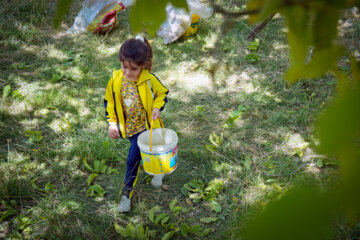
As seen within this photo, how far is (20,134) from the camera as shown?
8.41 feet

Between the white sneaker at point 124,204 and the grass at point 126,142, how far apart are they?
0.17 ft

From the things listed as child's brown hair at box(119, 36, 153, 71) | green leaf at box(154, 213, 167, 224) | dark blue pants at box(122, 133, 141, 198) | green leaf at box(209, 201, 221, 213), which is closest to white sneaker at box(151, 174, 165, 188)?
dark blue pants at box(122, 133, 141, 198)

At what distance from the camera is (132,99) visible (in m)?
1.88

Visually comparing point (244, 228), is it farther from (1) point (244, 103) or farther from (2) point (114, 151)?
(1) point (244, 103)

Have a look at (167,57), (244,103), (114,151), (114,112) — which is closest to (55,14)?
(114,112)

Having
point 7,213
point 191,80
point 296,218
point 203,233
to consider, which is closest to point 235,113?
point 191,80

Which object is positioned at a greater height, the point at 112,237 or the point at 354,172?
the point at 354,172

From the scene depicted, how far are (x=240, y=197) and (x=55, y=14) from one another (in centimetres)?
180

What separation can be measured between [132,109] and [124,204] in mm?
661

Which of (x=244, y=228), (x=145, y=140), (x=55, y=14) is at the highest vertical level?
(x=55, y=14)

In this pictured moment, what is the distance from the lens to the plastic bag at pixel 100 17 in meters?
4.25

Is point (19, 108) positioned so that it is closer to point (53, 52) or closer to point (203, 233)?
point (53, 52)

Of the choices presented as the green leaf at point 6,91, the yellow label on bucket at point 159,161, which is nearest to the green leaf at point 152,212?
the yellow label on bucket at point 159,161

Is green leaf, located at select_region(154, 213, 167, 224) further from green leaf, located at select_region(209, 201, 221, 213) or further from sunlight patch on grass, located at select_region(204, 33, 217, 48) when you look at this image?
sunlight patch on grass, located at select_region(204, 33, 217, 48)
